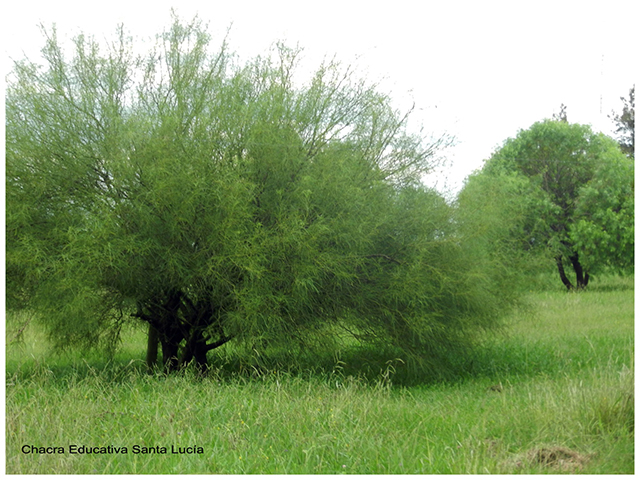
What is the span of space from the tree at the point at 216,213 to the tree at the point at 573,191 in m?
12.5

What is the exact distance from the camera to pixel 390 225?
8.81 metres

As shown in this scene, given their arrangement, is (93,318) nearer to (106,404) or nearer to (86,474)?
(106,404)

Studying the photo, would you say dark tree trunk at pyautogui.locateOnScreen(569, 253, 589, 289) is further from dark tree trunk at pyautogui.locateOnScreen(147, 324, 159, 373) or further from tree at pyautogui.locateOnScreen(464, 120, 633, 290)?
dark tree trunk at pyautogui.locateOnScreen(147, 324, 159, 373)

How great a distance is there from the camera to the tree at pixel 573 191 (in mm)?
21047

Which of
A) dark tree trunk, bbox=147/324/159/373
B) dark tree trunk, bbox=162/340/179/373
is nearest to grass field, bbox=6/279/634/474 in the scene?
dark tree trunk, bbox=162/340/179/373

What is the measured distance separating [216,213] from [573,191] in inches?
764

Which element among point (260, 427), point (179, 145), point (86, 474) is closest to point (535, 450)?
point (260, 427)

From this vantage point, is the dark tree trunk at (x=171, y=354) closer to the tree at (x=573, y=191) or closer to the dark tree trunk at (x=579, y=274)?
the tree at (x=573, y=191)

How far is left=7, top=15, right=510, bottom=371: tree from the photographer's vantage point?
7621 millimetres

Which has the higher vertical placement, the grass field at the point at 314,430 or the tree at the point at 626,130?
the tree at the point at 626,130

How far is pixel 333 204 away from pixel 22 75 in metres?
5.04

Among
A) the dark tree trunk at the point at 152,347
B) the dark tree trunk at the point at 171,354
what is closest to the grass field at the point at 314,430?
the dark tree trunk at the point at 171,354

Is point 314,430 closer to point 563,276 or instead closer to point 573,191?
point 563,276

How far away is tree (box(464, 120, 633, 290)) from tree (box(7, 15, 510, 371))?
1253 centimetres
